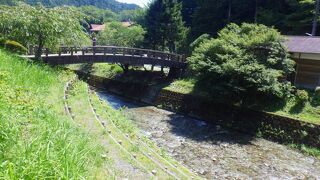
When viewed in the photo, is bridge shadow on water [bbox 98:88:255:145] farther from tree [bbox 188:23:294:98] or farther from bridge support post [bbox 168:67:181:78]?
bridge support post [bbox 168:67:181:78]

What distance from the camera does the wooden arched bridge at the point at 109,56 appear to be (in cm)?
2045

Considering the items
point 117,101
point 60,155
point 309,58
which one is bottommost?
point 117,101

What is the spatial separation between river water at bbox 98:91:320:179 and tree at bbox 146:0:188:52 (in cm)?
2155

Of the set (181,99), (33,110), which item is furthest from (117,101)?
(33,110)

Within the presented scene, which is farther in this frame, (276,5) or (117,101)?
(276,5)

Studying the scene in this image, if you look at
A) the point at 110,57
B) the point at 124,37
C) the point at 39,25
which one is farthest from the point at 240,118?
the point at 124,37

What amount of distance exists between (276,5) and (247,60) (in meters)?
18.0

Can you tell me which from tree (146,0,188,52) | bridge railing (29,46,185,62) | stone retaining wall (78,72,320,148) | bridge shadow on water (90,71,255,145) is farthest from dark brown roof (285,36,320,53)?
tree (146,0,188,52)

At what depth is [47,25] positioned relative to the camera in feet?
47.9

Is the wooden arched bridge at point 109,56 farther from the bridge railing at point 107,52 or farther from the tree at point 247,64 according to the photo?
the tree at point 247,64

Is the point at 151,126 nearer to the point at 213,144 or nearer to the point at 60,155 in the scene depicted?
the point at 213,144

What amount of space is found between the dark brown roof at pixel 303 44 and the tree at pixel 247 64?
1.49 metres

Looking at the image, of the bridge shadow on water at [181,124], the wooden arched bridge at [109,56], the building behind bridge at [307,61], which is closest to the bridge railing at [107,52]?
the wooden arched bridge at [109,56]

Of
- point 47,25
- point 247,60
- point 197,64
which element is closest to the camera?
point 47,25
